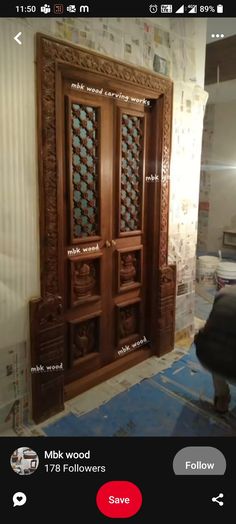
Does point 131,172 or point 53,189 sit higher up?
point 131,172

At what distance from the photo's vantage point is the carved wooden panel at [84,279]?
1721mm

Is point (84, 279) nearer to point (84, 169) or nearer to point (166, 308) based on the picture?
point (84, 169)

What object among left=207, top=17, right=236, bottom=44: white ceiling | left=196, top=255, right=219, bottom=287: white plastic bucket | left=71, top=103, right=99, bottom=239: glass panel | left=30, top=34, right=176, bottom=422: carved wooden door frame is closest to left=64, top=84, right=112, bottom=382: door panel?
left=71, top=103, right=99, bottom=239: glass panel

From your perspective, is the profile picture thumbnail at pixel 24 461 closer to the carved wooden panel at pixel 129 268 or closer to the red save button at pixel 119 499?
→ the red save button at pixel 119 499

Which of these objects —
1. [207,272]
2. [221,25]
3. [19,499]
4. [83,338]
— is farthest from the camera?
[207,272]

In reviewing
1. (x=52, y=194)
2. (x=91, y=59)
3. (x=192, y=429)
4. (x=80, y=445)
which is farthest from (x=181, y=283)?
(x=80, y=445)

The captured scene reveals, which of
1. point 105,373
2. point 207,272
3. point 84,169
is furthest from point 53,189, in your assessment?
point 207,272

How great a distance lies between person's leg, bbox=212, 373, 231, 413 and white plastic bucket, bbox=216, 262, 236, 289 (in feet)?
6.48

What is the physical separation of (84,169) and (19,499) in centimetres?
135

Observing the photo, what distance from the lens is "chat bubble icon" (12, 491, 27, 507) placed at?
64 centimetres

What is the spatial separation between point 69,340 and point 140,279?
1.87 ft

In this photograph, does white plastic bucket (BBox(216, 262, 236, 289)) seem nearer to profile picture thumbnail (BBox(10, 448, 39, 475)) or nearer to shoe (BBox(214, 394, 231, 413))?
shoe (BBox(214, 394, 231, 413))

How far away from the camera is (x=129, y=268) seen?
202 cm

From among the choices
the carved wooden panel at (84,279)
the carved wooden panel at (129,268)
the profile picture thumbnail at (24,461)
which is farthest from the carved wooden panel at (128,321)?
the profile picture thumbnail at (24,461)
